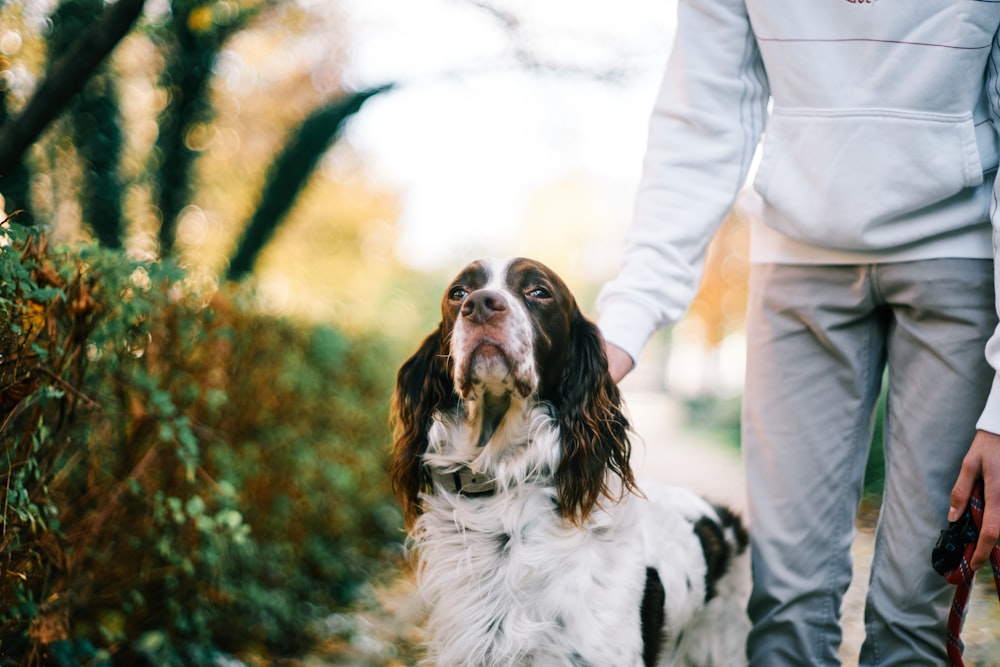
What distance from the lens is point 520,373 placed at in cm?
199

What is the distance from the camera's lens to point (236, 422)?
144 inches

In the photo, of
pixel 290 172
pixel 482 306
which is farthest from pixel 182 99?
pixel 482 306

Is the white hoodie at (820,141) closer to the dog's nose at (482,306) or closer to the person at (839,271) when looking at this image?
the person at (839,271)

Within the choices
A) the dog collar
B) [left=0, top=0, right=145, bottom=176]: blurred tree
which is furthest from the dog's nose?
[left=0, top=0, right=145, bottom=176]: blurred tree

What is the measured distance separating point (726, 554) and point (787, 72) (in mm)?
1423

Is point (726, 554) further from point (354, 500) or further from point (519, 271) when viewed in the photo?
point (354, 500)

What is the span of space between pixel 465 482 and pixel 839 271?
1.05 metres

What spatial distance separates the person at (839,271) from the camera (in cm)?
172

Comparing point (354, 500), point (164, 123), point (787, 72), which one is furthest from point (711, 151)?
point (164, 123)

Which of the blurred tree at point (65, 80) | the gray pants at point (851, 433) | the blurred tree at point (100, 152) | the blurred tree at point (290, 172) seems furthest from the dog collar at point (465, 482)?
the blurred tree at point (290, 172)

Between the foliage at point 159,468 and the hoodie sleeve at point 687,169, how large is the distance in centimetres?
134

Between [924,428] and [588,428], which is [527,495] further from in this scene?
[924,428]

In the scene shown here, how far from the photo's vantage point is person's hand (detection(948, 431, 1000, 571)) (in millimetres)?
1583

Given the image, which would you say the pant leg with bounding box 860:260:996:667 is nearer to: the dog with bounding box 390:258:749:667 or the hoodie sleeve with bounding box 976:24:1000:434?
the hoodie sleeve with bounding box 976:24:1000:434
